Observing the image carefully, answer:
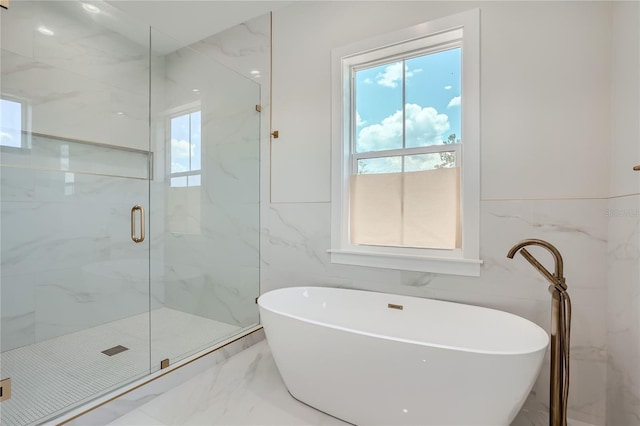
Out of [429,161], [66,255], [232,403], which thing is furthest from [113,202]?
[429,161]

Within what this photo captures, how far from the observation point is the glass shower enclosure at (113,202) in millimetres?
1923

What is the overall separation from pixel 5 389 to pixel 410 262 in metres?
2.27

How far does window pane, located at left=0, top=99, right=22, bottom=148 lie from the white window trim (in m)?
2.04

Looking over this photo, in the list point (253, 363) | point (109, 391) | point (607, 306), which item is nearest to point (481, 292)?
point (607, 306)

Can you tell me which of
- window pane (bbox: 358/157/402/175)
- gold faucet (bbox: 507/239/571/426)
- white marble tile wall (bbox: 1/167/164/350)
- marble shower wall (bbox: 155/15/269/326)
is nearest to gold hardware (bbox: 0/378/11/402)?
white marble tile wall (bbox: 1/167/164/350)

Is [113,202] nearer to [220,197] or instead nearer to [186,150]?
[186,150]

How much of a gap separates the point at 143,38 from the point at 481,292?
305cm

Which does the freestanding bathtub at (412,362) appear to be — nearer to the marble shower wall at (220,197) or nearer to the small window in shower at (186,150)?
the marble shower wall at (220,197)

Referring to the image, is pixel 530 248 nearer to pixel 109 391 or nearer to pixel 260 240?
pixel 260 240

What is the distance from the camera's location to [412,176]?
7.18 ft

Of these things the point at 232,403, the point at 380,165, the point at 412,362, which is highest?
the point at 380,165

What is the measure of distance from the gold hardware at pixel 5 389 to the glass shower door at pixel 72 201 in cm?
4

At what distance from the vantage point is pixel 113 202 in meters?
2.34

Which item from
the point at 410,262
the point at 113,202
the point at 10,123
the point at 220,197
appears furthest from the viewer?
the point at 220,197
